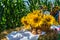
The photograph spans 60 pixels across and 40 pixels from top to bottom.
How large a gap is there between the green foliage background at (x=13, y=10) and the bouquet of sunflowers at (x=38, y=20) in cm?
9

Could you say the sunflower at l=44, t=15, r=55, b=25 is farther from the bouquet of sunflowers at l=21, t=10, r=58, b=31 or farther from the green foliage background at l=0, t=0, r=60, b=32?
the green foliage background at l=0, t=0, r=60, b=32

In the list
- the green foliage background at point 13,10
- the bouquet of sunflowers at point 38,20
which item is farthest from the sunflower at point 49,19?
the green foliage background at point 13,10

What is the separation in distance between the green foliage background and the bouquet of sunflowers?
0.09 meters

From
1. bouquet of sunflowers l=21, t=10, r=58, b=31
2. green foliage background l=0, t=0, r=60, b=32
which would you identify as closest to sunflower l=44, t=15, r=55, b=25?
bouquet of sunflowers l=21, t=10, r=58, b=31

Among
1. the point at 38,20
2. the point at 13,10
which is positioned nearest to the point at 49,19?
the point at 38,20

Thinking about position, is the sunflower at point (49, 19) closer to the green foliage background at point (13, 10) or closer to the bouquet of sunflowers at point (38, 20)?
the bouquet of sunflowers at point (38, 20)

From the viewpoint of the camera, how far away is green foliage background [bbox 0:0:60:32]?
173 cm

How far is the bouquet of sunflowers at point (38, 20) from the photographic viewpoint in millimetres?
1601

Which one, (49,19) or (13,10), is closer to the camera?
(49,19)

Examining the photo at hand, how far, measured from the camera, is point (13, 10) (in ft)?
5.76

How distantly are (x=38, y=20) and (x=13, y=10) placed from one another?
273 mm

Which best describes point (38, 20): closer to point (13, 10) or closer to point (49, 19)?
point (49, 19)

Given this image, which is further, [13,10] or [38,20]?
[13,10]

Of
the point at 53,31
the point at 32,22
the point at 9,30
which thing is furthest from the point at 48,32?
the point at 9,30
